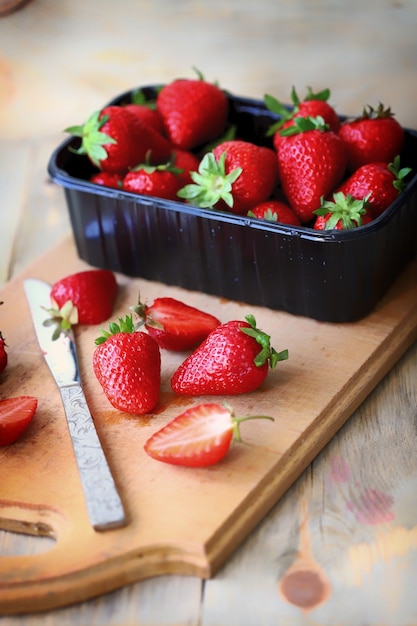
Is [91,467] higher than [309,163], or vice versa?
[309,163]

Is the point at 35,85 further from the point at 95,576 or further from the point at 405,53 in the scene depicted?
the point at 95,576

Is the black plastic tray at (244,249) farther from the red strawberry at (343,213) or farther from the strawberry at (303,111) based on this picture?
the strawberry at (303,111)

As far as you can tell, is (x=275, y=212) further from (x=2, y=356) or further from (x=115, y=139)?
(x=2, y=356)

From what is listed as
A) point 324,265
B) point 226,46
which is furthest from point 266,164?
point 226,46

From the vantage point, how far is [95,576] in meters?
0.99

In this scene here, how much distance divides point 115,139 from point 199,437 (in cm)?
56

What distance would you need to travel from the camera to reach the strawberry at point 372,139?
1434mm

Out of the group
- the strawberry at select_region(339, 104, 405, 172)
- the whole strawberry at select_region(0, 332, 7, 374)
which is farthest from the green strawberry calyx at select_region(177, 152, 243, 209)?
the whole strawberry at select_region(0, 332, 7, 374)

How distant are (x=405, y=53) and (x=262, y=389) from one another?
936mm

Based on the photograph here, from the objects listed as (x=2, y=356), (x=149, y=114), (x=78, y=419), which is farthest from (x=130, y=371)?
(x=149, y=114)

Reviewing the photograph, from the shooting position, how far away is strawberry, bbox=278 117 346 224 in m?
1.35

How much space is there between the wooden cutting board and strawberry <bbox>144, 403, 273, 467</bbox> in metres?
0.02

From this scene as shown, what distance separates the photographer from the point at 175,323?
4.26 feet

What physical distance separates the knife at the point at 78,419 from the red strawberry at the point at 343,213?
0.41 m
